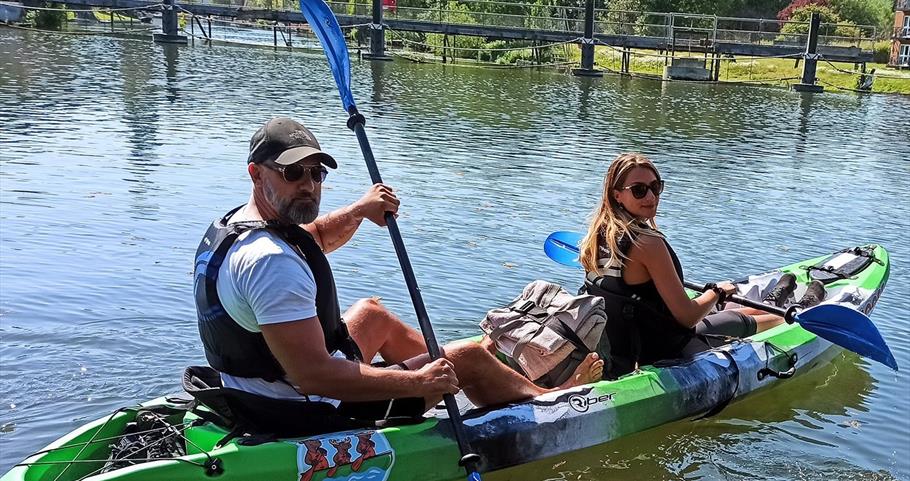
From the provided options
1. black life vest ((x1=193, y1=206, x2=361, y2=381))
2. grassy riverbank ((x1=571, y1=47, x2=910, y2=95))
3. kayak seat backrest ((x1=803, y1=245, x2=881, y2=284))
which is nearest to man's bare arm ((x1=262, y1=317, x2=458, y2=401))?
black life vest ((x1=193, y1=206, x2=361, y2=381))

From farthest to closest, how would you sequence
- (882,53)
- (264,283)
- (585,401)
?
1. (882,53)
2. (585,401)
3. (264,283)

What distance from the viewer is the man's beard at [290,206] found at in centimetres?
398

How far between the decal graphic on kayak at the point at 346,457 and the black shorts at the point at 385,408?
127mm

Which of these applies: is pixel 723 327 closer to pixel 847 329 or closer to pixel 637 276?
pixel 847 329

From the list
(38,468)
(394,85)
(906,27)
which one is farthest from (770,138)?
(906,27)

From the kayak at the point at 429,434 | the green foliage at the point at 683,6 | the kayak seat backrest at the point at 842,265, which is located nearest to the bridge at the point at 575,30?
the green foliage at the point at 683,6

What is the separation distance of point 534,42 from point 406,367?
41.5 m

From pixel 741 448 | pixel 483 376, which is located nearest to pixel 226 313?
pixel 483 376

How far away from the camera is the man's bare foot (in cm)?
559

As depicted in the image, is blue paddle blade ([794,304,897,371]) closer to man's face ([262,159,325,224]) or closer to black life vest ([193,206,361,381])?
black life vest ([193,206,361,381])

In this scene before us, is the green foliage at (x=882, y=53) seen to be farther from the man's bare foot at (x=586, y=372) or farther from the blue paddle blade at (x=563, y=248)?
the man's bare foot at (x=586, y=372)

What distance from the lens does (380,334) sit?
16.4 ft

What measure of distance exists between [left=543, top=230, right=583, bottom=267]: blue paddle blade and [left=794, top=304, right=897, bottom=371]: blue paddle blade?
1.93 metres

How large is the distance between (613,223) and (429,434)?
1735mm
